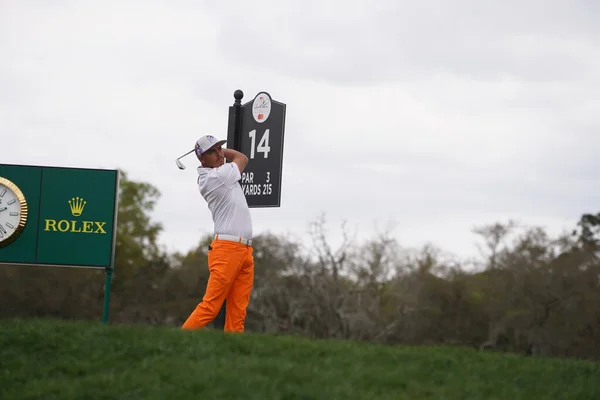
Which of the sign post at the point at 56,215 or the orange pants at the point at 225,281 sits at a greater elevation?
the sign post at the point at 56,215

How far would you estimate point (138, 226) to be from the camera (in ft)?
241

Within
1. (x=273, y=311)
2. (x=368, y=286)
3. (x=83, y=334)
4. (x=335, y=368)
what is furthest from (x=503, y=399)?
(x=368, y=286)

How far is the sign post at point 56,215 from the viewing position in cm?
1245

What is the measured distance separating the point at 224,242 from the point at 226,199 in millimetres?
477

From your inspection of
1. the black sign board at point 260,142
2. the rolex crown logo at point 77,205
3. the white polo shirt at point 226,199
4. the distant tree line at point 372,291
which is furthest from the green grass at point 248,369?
the distant tree line at point 372,291

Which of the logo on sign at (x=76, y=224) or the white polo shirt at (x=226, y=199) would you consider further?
the logo on sign at (x=76, y=224)

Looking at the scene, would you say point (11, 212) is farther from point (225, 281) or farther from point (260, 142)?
point (225, 281)

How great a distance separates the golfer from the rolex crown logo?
11.2 ft

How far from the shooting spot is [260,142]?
39.7 ft

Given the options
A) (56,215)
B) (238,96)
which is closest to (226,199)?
(238,96)

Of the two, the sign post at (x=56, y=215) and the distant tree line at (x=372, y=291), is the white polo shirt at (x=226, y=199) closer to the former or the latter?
the sign post at (x=56, y=215)

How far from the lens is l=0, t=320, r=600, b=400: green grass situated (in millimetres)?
6543

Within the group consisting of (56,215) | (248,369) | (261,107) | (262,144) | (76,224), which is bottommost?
(248,369)

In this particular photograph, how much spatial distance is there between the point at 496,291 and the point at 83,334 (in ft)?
202
